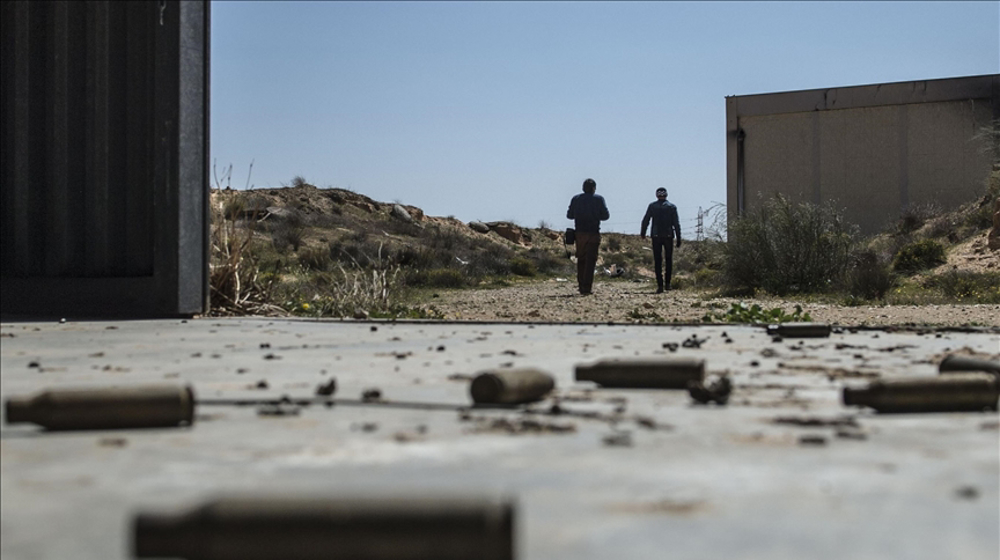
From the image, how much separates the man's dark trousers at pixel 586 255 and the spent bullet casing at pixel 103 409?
12.7 meters

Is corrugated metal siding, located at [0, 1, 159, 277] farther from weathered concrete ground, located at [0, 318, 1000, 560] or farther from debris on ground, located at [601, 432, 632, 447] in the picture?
debris on ground, located at [601, 432, 632, 447]

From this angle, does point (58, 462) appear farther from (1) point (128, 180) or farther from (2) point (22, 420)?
(1) point (128, 180)

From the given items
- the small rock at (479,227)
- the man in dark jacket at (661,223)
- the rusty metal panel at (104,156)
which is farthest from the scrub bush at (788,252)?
the small rock at (479,227)

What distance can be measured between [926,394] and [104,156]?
7016 millimetres

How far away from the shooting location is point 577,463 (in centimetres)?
219

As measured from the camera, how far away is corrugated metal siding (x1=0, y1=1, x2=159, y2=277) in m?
8.29

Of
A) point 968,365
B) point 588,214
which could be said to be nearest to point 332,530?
point 968,365

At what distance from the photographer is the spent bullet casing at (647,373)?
3.43m

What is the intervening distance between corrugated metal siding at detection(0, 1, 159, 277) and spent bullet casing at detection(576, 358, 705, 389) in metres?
5.65

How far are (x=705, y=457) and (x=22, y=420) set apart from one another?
170 centimetres

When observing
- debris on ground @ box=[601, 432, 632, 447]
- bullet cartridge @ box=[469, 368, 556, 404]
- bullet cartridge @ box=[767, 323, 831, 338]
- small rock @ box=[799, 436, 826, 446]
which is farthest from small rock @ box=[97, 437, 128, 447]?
bullet cartridge @ box=[767, 323, 831, 338]

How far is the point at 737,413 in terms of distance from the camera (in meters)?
2.89

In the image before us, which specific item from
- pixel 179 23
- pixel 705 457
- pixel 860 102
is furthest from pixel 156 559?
pixel 860 102

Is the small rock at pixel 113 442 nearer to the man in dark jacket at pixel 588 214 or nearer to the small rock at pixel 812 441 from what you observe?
the small rock at pixel 812 441
